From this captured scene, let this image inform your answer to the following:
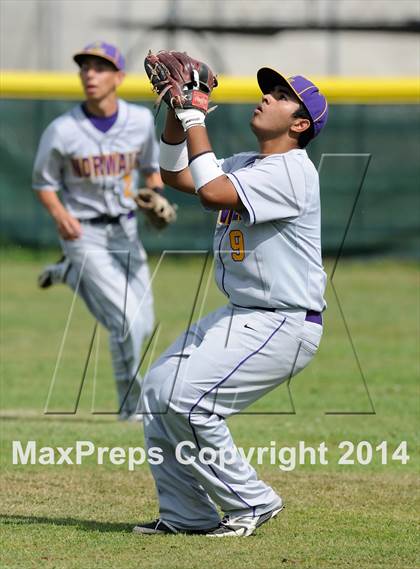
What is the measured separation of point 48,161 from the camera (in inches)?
305

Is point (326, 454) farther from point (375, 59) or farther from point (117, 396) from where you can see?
point (375, 59)

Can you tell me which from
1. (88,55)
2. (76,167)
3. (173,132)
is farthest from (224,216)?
(88,55)

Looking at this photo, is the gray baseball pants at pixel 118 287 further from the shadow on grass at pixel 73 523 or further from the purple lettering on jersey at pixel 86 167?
the shadow on grass at pixel 73 523

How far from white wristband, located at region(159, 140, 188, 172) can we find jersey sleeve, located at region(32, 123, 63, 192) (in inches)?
106

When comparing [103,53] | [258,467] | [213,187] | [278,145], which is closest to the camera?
[213,187]

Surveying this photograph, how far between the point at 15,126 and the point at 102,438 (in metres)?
8.60

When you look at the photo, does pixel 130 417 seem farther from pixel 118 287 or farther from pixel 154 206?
pixel 154 206

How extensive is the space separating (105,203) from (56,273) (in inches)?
23.1

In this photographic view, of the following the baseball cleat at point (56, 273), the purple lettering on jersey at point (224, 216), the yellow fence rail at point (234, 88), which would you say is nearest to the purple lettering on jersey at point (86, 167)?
the baseball cleat at point (56, 273)

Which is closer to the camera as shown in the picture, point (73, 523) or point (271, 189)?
point (271, 189)

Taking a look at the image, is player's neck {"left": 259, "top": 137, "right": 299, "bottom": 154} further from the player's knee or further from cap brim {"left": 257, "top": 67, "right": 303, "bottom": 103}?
the player's knee

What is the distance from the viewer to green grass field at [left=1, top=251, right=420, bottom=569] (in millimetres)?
4641

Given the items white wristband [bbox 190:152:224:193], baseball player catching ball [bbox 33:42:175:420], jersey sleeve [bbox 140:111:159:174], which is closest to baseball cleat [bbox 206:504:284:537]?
white wristband [bbox 190:152:224:193]

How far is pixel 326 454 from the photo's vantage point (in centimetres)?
652
